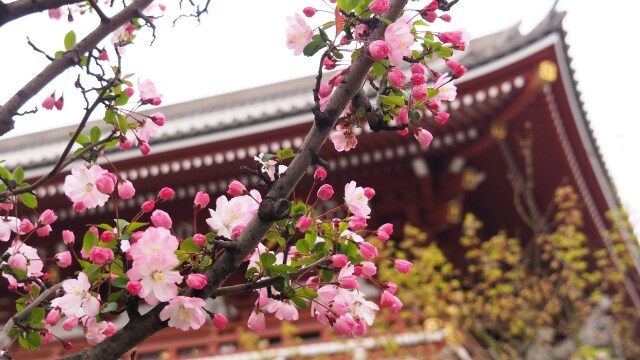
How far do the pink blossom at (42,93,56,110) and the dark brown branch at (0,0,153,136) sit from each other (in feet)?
1.06

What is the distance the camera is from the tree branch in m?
1.56

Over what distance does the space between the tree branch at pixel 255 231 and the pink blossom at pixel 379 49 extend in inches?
3.6

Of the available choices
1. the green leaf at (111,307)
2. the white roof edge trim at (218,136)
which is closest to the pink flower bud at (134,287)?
the green leaf at (111,307)

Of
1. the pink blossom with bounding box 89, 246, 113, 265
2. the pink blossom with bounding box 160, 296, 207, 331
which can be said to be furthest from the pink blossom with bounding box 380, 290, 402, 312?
the pink blossom with bounding box 89, 246, 113, 265

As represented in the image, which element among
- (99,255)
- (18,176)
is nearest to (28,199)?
(18,176)

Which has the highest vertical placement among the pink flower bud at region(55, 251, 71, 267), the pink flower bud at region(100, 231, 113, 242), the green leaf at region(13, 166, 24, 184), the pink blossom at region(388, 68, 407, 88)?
the green leaf at region(13, 166, 24, 184)

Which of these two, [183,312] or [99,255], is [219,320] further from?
[99,255]

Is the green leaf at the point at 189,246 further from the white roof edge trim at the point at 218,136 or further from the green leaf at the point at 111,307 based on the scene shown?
the white roof edge trim at the point at 218,136

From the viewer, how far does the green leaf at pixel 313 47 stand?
70.6 inches

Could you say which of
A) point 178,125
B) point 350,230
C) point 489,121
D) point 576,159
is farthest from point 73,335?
point 350,230

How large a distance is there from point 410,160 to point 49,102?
4570 millimetres

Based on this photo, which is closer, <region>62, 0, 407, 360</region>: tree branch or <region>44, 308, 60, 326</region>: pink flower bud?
<region>62, 0, 407, 360</region>: tree branch

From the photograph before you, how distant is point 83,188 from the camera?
6.36 ft

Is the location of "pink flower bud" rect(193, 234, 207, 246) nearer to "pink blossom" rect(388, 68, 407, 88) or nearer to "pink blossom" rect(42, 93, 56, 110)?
"pink blossom" rect(388, 68, 407, 88)
